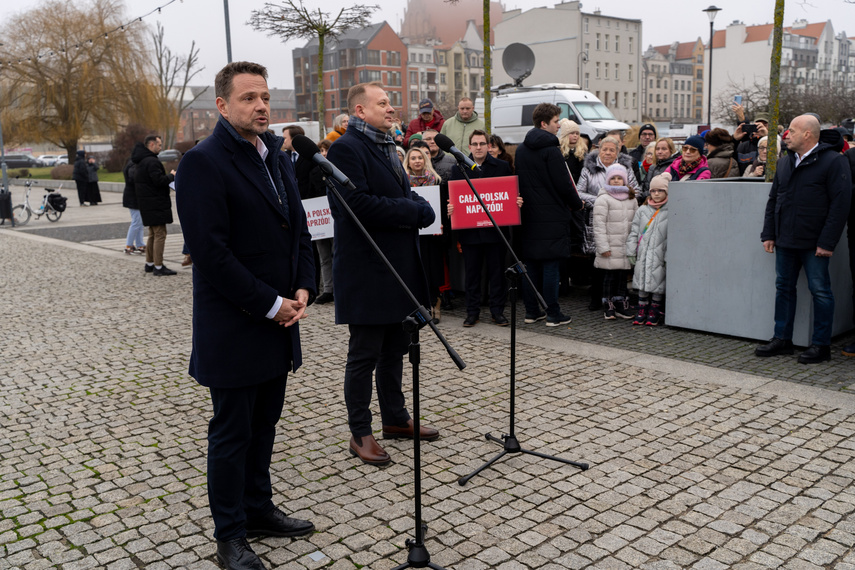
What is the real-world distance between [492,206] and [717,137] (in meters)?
3.29

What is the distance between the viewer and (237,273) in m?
3.35

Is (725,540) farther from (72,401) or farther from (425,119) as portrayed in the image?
(425,119)

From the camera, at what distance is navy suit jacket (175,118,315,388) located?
3334 millimetres

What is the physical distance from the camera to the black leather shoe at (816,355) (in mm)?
6762

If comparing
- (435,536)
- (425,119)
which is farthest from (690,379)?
(425,119)

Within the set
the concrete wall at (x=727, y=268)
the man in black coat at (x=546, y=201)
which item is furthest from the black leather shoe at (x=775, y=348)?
the man in black coat at (x=546, y=201)

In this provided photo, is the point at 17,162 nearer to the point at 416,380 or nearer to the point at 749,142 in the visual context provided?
the point at 749,142

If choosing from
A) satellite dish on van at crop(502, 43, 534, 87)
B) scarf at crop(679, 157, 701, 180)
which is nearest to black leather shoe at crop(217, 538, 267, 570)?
scarf at crop(679, 157, 701, 180)

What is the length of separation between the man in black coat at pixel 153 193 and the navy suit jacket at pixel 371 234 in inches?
331

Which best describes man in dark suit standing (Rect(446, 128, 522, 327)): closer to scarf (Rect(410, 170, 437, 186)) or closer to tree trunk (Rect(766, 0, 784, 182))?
scarf (Rect(410, 170, 437, 186))

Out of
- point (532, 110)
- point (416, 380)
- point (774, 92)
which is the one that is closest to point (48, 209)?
point (532, 110)

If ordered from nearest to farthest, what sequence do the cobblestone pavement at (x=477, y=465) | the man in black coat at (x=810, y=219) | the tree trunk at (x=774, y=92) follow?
the cobblestone pavement at (x=477, y=465), the man in black coat at (x=810, y=219), the tree trunk at (x=774, y=92)

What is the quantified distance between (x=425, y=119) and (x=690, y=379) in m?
7.24

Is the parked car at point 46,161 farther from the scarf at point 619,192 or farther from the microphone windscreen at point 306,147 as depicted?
the microphone windscreen at point 306,147
